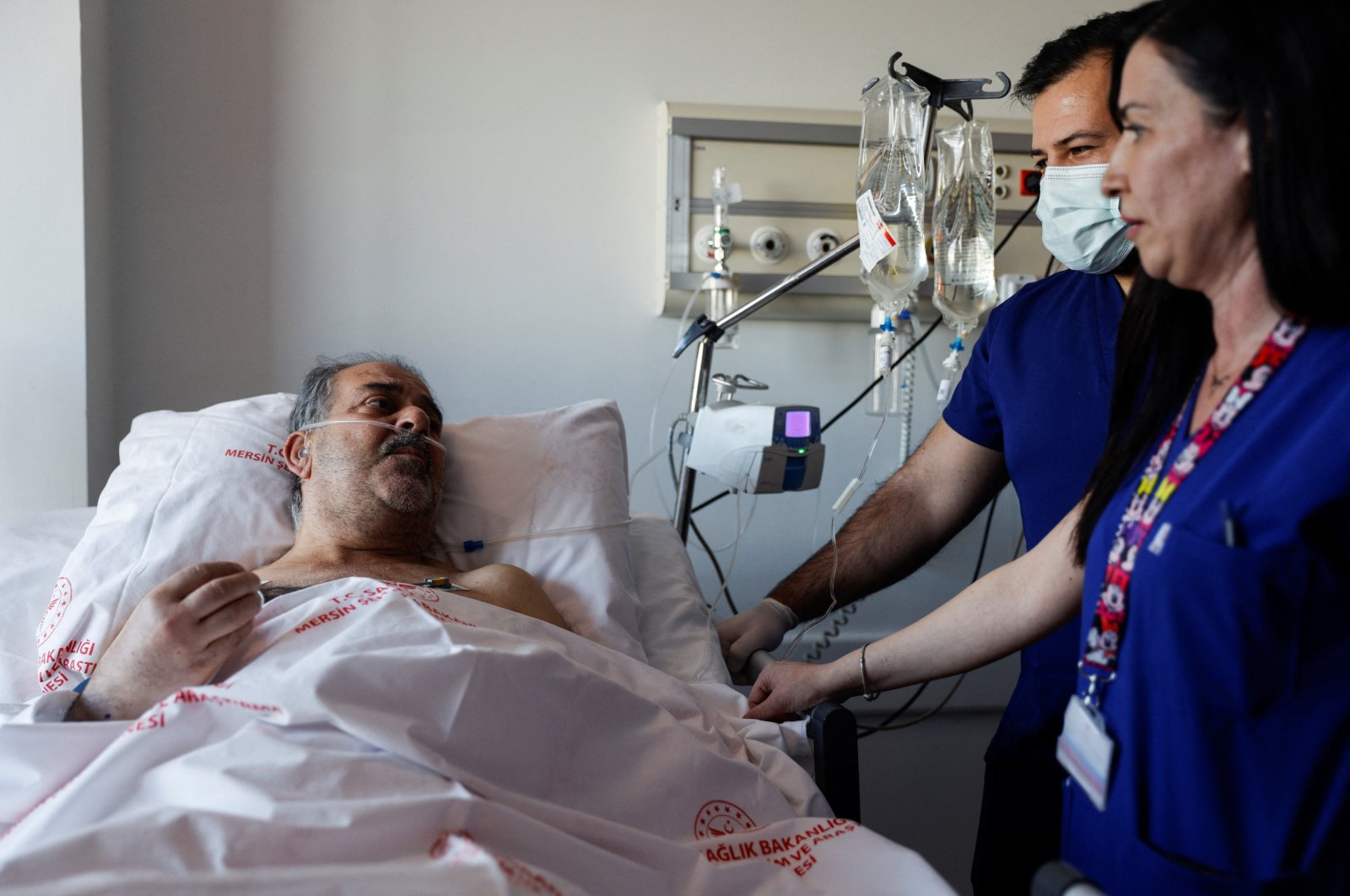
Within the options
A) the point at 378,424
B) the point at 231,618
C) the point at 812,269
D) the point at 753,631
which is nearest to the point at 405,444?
the point at 378,424

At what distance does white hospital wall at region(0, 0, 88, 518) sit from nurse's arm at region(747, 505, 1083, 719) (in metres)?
1.38

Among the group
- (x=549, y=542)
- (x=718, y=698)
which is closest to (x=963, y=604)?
(x=718, y=698)

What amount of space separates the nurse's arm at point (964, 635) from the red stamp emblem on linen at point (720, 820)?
0.84 feet

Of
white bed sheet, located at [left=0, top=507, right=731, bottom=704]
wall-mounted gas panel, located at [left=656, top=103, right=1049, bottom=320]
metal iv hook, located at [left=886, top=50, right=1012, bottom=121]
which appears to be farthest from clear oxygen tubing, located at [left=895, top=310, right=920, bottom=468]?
→ white bed sheet, located at [left=0, top=507, right=731, bottom=704]

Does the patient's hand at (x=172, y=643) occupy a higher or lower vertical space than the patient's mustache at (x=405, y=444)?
lower

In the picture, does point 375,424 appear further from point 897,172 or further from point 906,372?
point 906,372

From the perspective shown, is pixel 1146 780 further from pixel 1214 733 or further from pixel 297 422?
pixel 297 422

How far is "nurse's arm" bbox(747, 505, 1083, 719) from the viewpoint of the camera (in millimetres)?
1208

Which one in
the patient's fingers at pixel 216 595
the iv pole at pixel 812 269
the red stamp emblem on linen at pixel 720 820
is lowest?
the red stamp emblem on linen at pixel 720 820

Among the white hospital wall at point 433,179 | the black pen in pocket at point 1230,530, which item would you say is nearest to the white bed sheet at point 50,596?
→ the white hospital wall at point 433,179

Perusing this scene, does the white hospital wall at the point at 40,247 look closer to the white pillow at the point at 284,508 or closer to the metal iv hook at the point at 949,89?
the white pillow at the point at 284,508

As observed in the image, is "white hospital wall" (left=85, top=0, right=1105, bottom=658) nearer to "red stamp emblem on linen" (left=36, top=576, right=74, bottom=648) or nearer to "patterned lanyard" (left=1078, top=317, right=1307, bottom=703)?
"red stamp emblem on linen" (left=36, top=576, right=74, bottom=648)

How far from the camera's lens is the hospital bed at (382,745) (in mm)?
910

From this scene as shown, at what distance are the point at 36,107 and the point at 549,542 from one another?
1.21 meters
